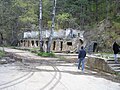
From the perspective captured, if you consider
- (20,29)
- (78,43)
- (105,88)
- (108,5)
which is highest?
(108,5)

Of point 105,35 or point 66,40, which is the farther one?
point 66,40

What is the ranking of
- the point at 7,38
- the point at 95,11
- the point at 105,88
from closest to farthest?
the point at 105,88 < the point at 95,11 < the point at 7,38

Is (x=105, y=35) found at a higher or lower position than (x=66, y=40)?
higher

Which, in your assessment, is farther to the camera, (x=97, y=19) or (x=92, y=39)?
(x=97, y=19)

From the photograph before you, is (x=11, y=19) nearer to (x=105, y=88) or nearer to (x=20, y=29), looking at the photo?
(x=20, y=29)

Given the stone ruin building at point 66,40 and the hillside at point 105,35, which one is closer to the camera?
the hillside at point 105,35

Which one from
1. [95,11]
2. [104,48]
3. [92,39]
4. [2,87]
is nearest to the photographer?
[2,87]

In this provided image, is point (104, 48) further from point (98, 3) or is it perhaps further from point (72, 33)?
point (98, 3)

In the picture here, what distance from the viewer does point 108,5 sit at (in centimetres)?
4756

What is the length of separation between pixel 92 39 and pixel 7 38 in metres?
29.6

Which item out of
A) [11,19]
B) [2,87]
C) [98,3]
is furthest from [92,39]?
[2,87]

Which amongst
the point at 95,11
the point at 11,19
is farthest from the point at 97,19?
the point at 11,19

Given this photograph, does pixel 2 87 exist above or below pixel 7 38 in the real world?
below

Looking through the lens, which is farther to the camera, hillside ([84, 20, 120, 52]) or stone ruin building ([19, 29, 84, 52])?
stone ruin building ([19, 29, 84, 52])
